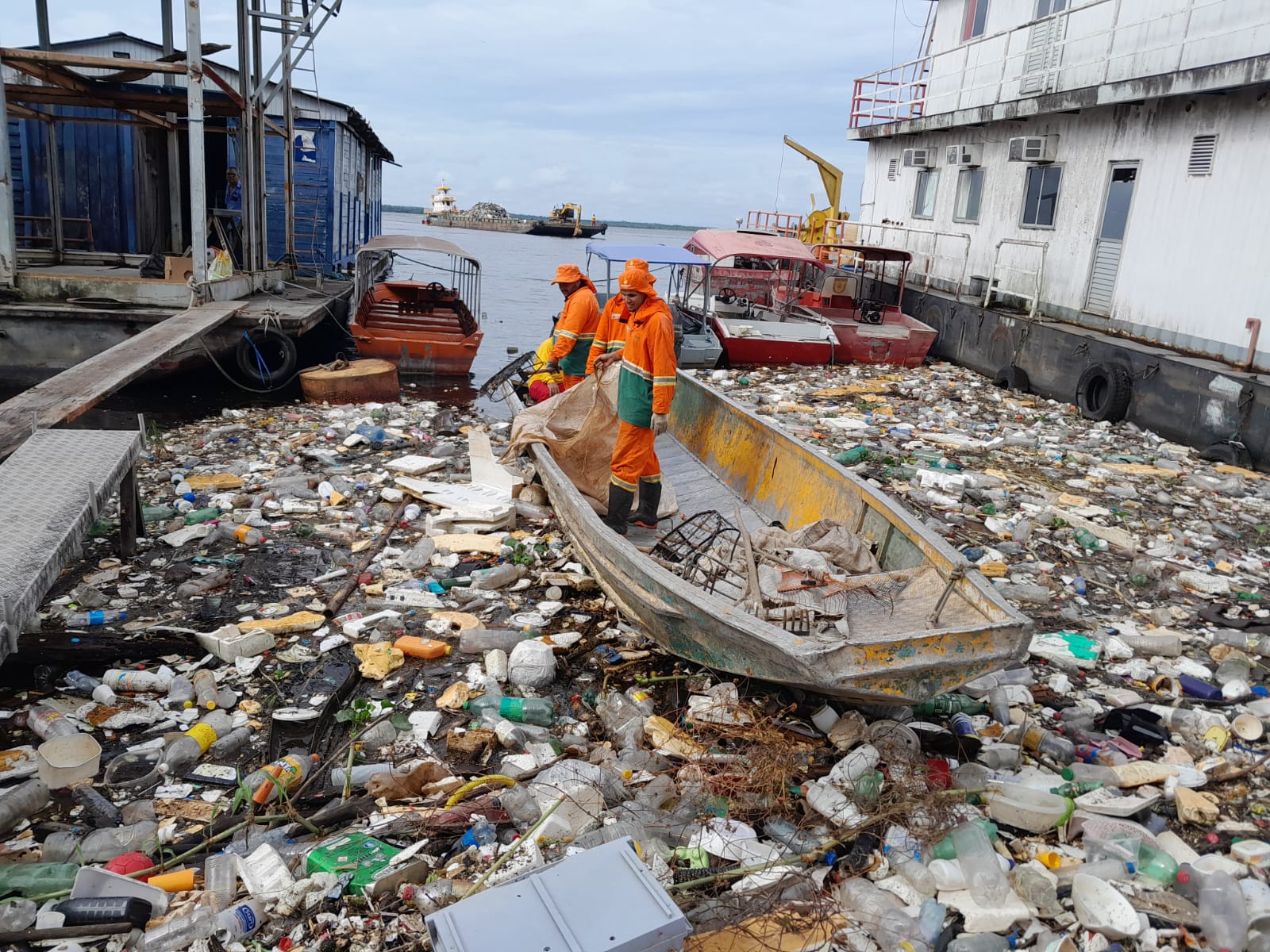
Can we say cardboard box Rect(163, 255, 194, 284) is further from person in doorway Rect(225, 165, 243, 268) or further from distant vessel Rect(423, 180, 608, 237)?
distant vessel Rect(423, 180, 608, 237)

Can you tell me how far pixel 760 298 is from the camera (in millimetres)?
17109

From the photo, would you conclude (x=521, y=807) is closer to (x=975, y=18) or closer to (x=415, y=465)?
(x=415, y=465)

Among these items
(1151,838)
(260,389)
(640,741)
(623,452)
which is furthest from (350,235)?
Answer: (1151,838)

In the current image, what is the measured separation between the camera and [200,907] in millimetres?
2746

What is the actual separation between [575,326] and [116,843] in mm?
4960

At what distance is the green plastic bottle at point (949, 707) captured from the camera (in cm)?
409

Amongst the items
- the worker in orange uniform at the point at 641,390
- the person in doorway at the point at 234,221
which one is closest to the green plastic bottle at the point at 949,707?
the worker in orange uniform at the point at 641,390

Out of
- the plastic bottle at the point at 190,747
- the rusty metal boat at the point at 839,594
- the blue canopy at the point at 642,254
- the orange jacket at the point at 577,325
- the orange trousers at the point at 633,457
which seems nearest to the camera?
the rusty metal boat at the point at 839,594

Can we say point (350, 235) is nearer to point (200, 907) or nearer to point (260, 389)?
point (260, 389)

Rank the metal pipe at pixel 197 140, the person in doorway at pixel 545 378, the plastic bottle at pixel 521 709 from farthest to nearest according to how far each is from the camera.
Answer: the metal pipe at pixel 197 140, the person in doorway at pixel 545 378, the plastic bottle at pixel 521 709

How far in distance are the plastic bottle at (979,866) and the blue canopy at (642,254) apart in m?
10.5

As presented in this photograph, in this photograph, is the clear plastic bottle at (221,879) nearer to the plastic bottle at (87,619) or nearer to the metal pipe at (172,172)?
the plastic bottle at (87,619)

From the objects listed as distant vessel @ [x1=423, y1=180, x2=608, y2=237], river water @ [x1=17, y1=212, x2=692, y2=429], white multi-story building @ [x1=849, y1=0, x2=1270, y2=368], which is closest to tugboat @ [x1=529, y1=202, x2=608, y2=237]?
distant vessel @ [x1=423, y1=180, x2=608, y2=237]

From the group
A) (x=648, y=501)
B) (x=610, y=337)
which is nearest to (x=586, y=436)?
(x=610, y=337)
